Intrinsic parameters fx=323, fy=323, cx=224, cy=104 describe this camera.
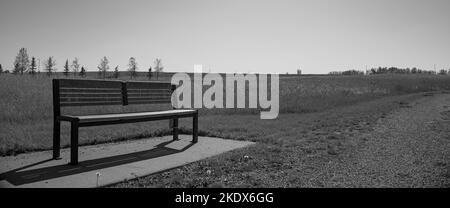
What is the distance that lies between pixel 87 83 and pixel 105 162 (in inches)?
52.0

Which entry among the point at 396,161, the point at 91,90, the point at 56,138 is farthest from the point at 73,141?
the point at 396,161

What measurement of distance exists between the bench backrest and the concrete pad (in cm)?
78

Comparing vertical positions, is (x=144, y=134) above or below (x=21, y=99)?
below

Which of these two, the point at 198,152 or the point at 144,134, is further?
the point at 144,134

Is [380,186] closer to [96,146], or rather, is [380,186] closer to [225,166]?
[225,166]

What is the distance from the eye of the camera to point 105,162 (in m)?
4.48

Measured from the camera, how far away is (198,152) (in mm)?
5266

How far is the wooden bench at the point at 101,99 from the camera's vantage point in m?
4.27

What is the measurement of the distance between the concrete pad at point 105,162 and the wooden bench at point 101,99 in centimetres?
30

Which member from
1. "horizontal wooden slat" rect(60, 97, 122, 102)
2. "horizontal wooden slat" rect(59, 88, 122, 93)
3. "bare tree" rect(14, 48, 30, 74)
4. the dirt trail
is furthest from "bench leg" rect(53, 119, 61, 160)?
"bare tree" rect(14, 48, 30, 74)

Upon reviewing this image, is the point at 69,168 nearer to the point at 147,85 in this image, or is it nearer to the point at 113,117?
the point at 113,117

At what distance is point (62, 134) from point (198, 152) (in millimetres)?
3136

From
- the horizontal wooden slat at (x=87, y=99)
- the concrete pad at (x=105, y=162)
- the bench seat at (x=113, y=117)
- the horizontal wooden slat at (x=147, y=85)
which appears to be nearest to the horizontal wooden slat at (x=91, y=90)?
the horizontal wooden slat at (x=87, y=99)
